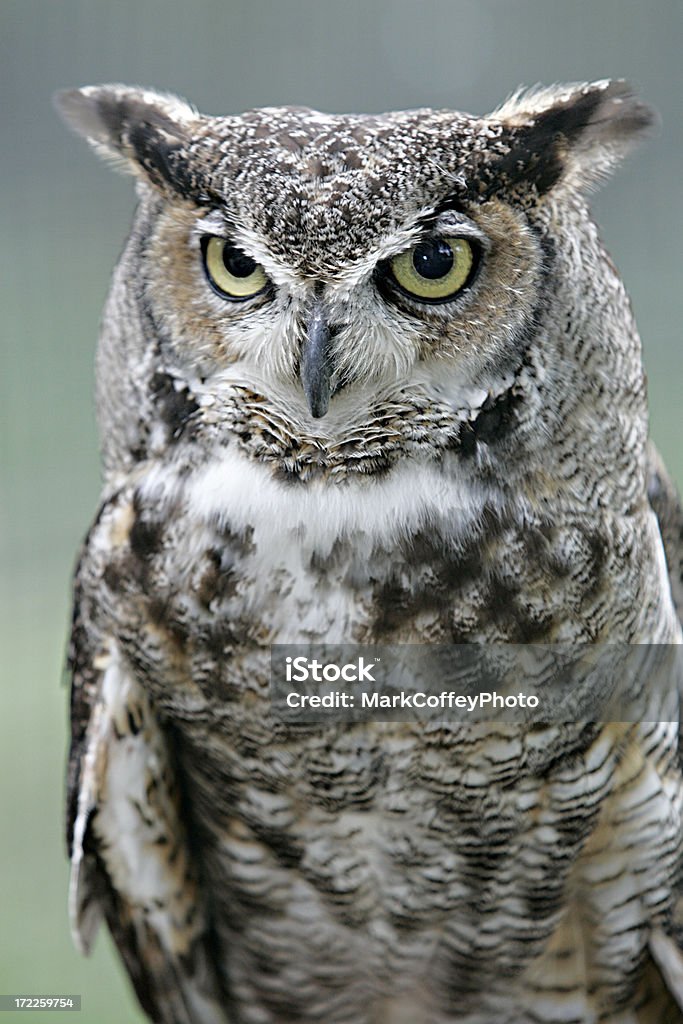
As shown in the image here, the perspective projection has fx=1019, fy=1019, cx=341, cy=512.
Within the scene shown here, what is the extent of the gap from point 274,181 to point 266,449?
222mm

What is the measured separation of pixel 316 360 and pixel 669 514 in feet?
1.71

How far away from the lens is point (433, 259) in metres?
0.77

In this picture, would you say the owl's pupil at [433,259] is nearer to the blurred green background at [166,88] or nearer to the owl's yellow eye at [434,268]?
the owl's yellow eye at [434,268]

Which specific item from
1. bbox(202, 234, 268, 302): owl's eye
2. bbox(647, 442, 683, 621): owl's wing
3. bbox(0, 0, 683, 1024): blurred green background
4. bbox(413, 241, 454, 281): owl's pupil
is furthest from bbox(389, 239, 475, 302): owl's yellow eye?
bbox(647, 442, 683, 621): owl's wing

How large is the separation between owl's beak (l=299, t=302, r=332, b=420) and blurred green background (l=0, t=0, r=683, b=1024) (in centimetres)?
36

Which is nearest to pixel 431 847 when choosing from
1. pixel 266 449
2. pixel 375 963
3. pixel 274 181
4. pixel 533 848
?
pixel 533 848

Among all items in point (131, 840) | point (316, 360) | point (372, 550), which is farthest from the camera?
point (131, 840)

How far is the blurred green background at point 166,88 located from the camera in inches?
43.3

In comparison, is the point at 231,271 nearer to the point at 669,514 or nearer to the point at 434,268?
the point at 434,268

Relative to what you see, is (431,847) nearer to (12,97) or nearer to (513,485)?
(513,485)

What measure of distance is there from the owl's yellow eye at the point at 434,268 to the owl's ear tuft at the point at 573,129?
2.9 inches

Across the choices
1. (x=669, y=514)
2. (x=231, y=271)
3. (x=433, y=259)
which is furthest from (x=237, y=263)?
(x=669, y=514)

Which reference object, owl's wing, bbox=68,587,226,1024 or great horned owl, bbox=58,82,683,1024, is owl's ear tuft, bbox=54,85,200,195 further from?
owl's wing, bbox=68,587,226,1024

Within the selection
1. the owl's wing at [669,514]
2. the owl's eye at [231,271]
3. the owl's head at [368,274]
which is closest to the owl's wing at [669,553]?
the owl's wing at [669,514]
